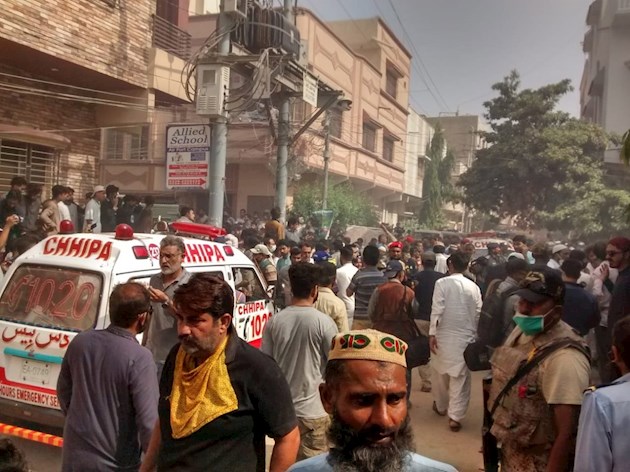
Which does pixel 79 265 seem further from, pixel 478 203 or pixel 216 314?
pixel 478 203

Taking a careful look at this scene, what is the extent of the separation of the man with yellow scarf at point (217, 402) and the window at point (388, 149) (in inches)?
1322

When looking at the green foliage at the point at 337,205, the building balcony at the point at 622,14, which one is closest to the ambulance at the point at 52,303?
the green foliage at the point at 337,205

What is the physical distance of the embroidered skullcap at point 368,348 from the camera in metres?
1.58

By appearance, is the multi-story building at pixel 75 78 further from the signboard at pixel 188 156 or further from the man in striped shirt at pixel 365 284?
the man in striped shirt at pixel 365 284

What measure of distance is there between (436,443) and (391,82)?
33568 mm

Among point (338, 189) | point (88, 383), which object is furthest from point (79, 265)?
point (338, 189)

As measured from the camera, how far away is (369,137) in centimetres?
3181

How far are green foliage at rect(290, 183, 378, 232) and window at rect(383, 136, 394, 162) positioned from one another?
8833mm

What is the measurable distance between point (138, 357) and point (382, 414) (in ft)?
5.53

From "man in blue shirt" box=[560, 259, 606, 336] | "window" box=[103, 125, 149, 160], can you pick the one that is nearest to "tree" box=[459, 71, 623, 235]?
"window" box=[103, 125, 149, 160]

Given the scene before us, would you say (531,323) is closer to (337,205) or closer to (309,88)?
(309,88)

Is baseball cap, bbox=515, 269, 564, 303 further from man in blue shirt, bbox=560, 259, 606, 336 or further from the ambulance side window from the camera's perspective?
the ambulance side window

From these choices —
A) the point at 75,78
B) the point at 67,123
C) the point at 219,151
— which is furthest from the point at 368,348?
the point at 67,123

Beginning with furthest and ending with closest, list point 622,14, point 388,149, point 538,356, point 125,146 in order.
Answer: point 388,149 → point 622,14 → point 125,146 → point 538,356
